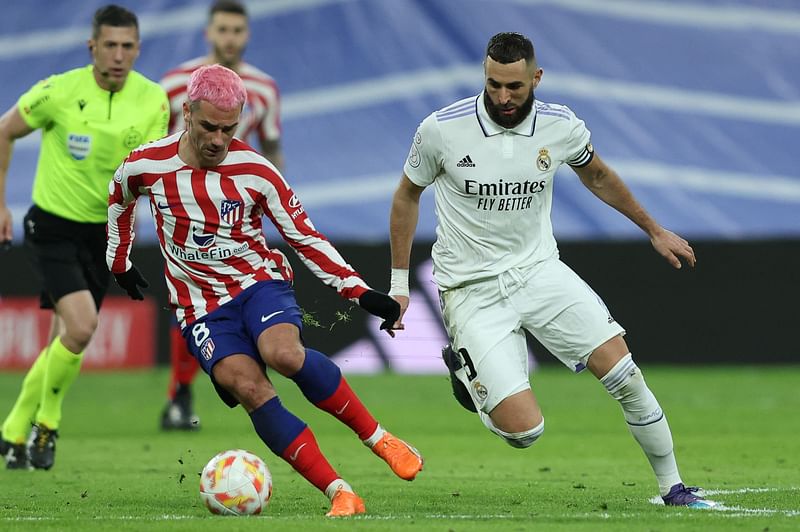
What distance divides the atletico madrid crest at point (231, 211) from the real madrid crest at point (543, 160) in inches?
53.5

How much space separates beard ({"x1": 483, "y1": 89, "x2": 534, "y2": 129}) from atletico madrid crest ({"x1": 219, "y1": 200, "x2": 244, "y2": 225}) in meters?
1.22

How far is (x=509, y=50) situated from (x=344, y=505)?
209 centimetres

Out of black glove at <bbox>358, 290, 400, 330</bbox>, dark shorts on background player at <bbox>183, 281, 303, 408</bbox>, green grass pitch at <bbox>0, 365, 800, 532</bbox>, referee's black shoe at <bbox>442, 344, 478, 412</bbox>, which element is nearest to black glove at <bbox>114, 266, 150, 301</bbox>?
dark shorts on background player at <bbox>183, 281, 303, 408</bbox>

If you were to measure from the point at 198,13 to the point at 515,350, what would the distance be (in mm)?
12301

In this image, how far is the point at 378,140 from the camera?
1766 cm

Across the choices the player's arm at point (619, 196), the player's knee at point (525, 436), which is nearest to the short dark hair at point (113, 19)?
the player's arm at point (619, 196)

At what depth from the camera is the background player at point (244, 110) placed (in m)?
10.4

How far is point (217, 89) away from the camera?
6.04m

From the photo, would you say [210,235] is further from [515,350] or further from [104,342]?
[104,342]

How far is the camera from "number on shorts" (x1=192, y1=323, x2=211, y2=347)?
629 centimetres

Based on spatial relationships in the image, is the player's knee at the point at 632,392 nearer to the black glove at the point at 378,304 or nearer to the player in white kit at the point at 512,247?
the player in white kit at the point at 512,247

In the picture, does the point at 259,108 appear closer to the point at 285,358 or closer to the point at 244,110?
the point at 244,110

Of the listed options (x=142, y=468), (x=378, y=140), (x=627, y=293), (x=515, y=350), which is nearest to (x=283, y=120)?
(x=378, y=140)

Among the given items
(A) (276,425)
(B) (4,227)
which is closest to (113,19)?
(B) (4,227)
